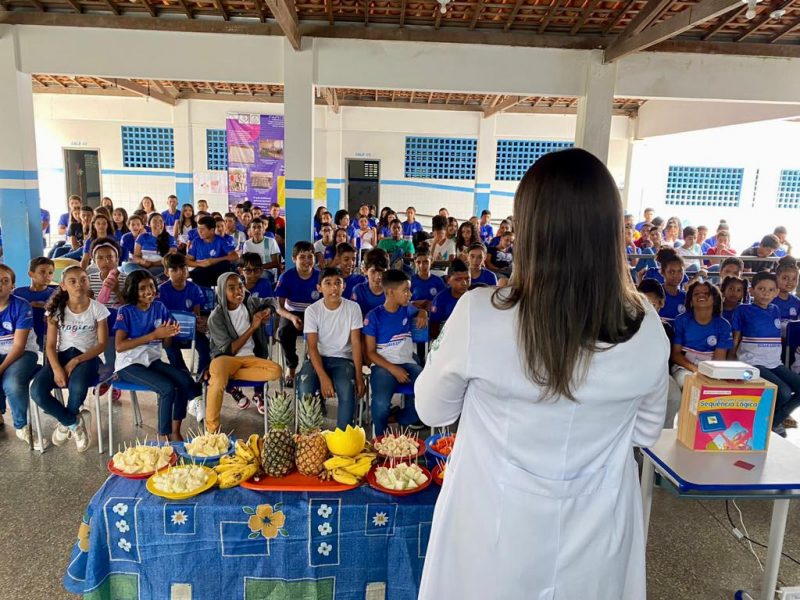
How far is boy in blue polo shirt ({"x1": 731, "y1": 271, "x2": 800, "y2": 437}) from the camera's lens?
13.4 feet

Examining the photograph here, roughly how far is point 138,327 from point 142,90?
8666 millimetres

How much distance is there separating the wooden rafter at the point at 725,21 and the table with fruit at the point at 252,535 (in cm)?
662

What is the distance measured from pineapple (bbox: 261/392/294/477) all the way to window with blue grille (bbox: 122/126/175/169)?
11778 mm

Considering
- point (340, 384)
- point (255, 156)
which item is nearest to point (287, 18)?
point (340, 384)

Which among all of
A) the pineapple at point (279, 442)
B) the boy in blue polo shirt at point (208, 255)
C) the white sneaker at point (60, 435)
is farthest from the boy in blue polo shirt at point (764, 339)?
the boy in blue polo shirt at point (208, 255)

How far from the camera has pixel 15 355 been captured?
3594mm

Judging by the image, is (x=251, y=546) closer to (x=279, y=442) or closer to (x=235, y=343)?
(x=279, y=442)

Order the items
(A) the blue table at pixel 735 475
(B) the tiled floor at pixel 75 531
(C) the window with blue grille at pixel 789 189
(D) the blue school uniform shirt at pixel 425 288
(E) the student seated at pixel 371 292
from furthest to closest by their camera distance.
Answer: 1. (C) the window with blue grille at pixel 789 189
2. (D) the blue school uniform shirt at pixel 425 288
3. (E) the student seated at pixel 371 292
4. (B) the tiled floor at pixel 75 531
5. (A) the blue table at pixel 735 475

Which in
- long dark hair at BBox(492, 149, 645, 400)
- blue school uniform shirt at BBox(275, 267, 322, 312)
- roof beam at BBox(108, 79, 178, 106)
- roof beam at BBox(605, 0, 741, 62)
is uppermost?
roof beam at BBox(108, 79, 178, 106)

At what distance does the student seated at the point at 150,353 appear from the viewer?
11.6 feet

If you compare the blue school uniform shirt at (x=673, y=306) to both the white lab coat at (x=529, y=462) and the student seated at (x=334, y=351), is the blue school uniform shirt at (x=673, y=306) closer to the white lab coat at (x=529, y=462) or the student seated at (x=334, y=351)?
the student seated at (x=334, y=351)

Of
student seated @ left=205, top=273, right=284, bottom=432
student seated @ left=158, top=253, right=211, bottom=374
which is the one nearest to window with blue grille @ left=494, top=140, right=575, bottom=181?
student seated @ left=158, top=253, right=211, bottom=374

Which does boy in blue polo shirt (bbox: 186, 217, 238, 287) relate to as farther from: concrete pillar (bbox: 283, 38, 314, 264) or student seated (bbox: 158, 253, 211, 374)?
student seated (bbox: 158, 253, 211, 374)

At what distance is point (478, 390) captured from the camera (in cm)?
118
